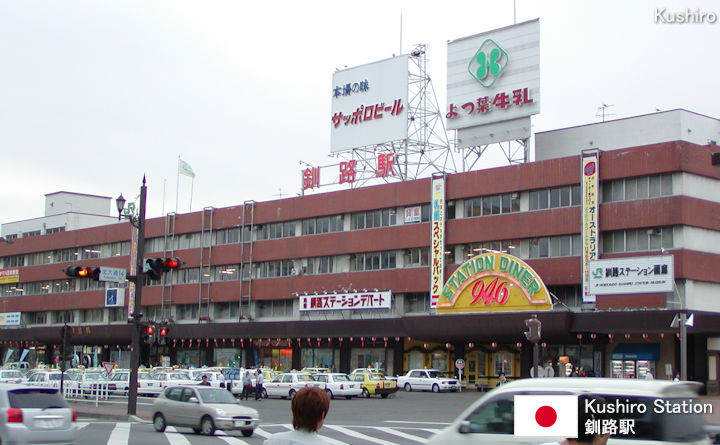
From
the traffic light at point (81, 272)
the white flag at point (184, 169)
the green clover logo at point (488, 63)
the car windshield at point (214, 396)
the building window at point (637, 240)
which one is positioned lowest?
the car windshield at point (214, 396)

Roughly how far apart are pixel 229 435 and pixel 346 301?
38702 millimetres

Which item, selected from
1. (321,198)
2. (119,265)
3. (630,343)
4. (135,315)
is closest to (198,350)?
(119,265)

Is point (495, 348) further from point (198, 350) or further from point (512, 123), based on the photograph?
point (198, 350)

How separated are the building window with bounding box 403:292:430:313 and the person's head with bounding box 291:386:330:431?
180 feet

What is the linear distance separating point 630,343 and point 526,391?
42.7 meters

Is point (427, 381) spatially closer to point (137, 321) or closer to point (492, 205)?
point (492, 205)

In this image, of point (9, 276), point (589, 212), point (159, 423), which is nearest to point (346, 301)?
point (589, 212)

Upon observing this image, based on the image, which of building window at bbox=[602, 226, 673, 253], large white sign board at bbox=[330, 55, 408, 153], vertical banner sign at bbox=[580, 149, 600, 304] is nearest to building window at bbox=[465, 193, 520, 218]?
vertical banner sign at bbox=[580, 149, 600, 304]

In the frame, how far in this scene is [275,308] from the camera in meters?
72.4

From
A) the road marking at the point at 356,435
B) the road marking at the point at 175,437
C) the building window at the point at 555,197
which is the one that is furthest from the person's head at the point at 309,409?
the building window at the point at 555,197

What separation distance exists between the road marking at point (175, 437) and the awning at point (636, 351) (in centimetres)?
3200

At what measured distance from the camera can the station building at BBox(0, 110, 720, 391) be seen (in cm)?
5012

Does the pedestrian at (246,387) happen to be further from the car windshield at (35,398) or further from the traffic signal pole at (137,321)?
the car windshield at (35,398)

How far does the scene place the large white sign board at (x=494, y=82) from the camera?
188 feet
